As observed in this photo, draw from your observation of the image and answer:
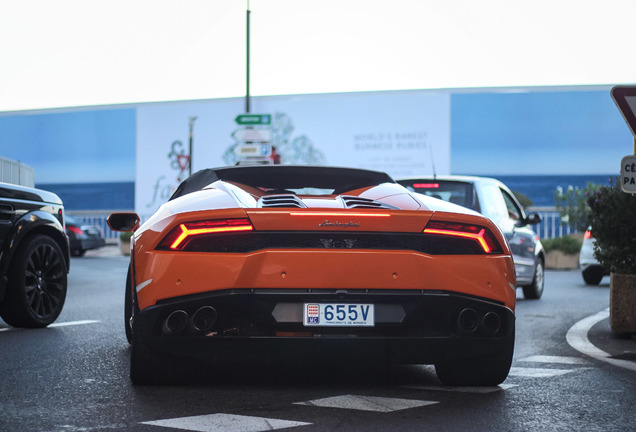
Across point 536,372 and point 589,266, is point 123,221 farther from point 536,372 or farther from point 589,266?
point 589,266

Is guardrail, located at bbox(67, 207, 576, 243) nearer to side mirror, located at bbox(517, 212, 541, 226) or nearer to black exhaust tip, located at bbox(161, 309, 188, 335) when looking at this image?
side mirror, located at bbox(517, 212, 541, 226)

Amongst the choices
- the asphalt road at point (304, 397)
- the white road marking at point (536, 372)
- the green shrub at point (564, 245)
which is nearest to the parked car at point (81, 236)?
the green shrub at point (564, 245)

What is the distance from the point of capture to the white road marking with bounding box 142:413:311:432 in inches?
157

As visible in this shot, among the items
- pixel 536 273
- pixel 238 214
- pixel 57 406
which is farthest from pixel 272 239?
pixel 536 273

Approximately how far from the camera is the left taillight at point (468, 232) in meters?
4.71

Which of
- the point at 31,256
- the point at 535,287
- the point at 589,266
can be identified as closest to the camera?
the point at 31,256

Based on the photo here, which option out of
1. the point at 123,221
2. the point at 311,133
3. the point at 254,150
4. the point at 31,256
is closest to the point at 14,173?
the point at 31,256

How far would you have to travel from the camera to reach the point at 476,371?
16.8ft

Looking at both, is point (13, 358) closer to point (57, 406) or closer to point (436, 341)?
point (57, 406)

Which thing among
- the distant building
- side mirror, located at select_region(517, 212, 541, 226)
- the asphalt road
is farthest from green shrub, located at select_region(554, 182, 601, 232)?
the asphalt road

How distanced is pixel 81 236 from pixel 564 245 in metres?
13.7

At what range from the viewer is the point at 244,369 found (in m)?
5.73

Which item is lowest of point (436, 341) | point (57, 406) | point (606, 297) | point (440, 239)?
point (606, 297)

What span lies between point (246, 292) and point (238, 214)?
0.38 metres
